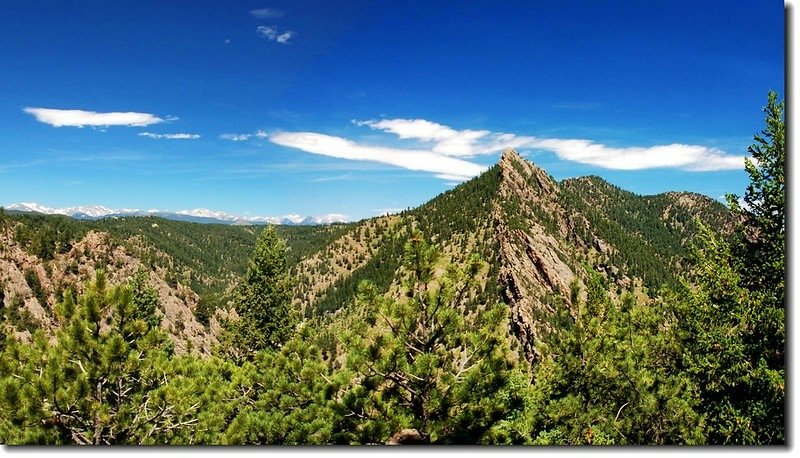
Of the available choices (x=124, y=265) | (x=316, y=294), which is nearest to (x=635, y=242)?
(x=316, y=294)

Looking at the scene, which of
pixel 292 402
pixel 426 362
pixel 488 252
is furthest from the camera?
pixel 488 252

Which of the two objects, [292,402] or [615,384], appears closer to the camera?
[292,402]

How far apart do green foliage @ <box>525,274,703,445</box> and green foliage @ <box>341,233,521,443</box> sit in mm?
2664

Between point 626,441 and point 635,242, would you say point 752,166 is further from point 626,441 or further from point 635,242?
point 635,242

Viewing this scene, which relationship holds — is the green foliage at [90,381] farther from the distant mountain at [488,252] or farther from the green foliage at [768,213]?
the distant mountain at [488,252]

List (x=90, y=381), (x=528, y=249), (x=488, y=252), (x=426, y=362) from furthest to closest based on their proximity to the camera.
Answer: (x=488, y=252), (x=528, y=249), (x=426, y=362), (x=90, y=381)

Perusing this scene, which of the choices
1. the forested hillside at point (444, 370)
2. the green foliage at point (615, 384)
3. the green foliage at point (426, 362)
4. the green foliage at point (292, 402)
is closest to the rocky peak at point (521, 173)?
the green foliage at point (615, 384)

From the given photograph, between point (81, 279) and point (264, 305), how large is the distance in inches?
1794

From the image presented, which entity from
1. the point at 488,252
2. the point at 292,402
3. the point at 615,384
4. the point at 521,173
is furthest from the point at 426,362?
the point at 521,173

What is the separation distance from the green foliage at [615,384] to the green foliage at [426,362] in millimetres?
2664

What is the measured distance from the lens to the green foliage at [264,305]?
1384 inches

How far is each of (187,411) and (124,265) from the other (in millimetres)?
88039

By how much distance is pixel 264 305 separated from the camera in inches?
1388

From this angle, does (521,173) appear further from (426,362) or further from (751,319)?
(426,362)
